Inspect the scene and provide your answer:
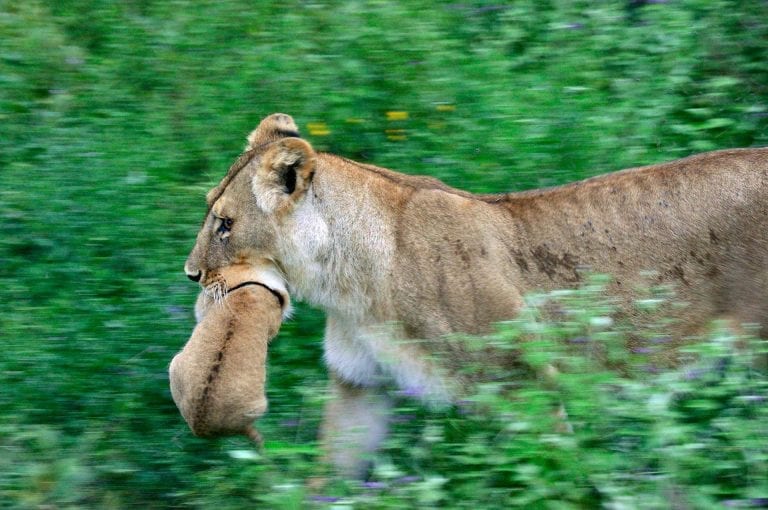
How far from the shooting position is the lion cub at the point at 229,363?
4.63 meters

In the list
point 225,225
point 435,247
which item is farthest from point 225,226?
point 435,247

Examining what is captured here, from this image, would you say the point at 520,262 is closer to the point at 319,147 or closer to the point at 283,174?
the point at 283,174

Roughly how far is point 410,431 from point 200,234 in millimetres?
1235

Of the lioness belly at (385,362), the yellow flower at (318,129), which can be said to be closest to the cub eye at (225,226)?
the lioness belly at (385,362)

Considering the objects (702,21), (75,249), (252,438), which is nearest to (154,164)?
(75,249)

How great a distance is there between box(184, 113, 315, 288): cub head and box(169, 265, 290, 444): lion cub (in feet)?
0.43

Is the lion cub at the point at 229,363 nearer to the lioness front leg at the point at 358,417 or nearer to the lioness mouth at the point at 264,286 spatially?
the lioness mouth at the point at 264,286

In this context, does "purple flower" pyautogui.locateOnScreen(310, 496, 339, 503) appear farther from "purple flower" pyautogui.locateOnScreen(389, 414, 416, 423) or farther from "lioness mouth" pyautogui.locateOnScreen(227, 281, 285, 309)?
"lioness mouth" pyautogui.locateOnScreen(227, 281, 285, 309)

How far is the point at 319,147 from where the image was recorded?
658 cm

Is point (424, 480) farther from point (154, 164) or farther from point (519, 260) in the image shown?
point (154, 164)

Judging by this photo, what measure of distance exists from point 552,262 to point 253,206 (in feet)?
4.24

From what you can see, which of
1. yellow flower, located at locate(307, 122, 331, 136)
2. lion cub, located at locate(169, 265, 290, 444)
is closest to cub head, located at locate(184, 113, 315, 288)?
lion cub, located at locate(169, 265, 290, 444)

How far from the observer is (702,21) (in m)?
7.04

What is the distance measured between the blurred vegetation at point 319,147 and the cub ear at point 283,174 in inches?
32.7
